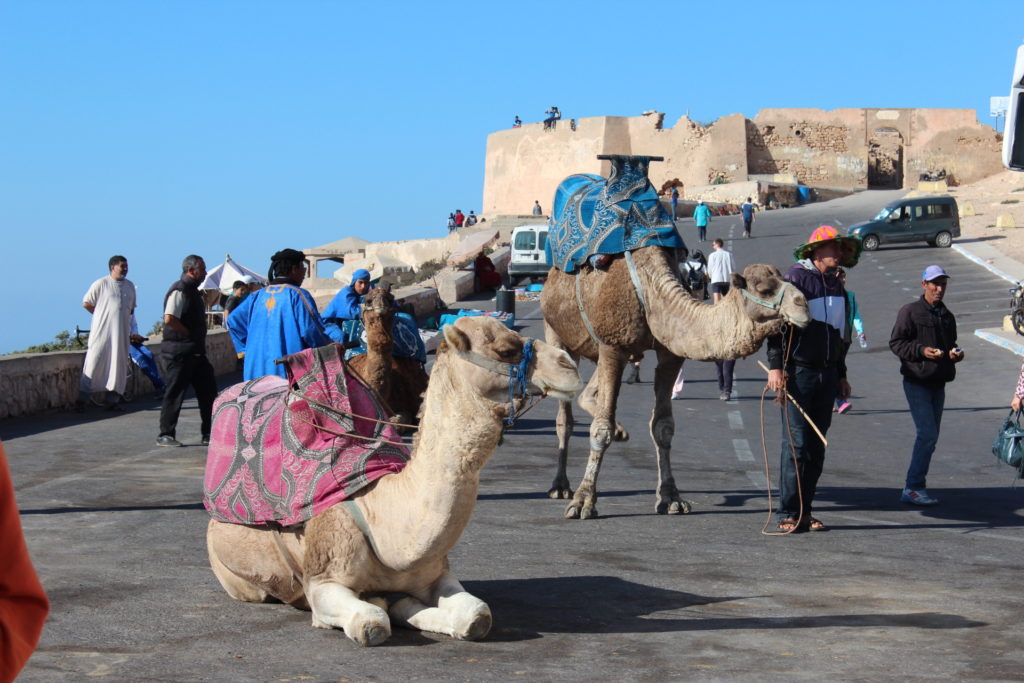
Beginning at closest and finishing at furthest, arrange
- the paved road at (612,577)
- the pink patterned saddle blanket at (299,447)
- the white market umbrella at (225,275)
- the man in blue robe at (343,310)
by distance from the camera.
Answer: the paved road at (612,577) < the pink patterned saddle blanket at (299,447) < the man in blue robe at (343,310) < the white market umbrella at (225,275)

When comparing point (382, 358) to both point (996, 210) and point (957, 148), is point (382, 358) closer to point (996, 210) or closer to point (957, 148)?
point (996, 210)

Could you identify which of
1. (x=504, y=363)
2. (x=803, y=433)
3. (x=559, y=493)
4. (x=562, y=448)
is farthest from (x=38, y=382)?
(x=504, y=363)

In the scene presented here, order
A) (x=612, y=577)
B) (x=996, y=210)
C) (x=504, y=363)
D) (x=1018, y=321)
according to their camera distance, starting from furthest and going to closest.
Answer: (x=996, y=210)
(x=1018, y=321)
(x=612, y=577)
(x=504, y=363)

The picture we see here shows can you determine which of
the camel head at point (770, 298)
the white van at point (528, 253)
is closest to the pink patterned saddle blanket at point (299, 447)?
the camel head at point (770, 298)

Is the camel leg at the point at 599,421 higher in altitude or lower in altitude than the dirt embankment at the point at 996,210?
lower

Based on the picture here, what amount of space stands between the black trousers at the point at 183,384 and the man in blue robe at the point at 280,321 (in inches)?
201

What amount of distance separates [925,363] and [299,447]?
6327 millimetres

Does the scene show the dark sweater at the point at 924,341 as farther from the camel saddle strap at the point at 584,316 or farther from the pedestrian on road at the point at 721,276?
the pedestrian on road at the point at 721,276

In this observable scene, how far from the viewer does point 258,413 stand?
6.89 meters

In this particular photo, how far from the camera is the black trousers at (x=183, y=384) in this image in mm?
14031

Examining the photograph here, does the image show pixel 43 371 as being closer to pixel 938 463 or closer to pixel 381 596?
pixel 938 463

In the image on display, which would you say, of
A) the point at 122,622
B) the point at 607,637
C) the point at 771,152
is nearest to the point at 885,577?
the point at 607,637

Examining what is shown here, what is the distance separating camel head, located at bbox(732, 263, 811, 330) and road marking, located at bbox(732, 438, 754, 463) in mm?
5207

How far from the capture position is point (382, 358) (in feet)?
34.3
